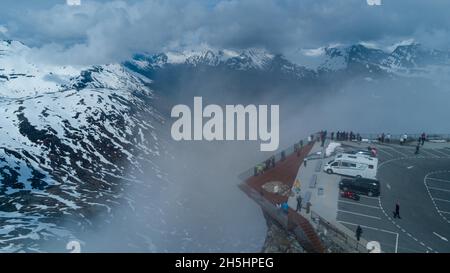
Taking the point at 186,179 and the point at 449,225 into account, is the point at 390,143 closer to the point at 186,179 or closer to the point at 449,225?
the point at 449,225

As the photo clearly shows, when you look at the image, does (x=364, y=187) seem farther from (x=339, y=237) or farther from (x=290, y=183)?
(x=339, y=237)

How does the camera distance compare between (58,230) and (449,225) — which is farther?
(58,230)

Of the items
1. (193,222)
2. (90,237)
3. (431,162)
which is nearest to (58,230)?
(90,237)

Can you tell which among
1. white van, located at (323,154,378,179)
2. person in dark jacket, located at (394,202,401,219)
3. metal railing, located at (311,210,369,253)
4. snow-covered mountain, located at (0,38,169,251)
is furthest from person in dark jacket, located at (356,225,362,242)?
snow-covered mountain, located at (0,38,169,251)

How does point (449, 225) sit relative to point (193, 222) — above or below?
above

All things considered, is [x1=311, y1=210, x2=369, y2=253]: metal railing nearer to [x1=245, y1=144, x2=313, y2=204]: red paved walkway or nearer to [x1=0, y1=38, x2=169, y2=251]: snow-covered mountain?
[x1=245, y1=144, x2=313, y2=204]: red paved walkway

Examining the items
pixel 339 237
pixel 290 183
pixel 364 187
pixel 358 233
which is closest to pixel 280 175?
pixel 290 183

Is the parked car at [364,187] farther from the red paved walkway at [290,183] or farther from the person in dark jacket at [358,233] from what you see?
the person in dark jacket at [358,233]

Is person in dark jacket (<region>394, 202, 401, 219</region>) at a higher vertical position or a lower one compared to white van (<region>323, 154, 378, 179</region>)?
lower
